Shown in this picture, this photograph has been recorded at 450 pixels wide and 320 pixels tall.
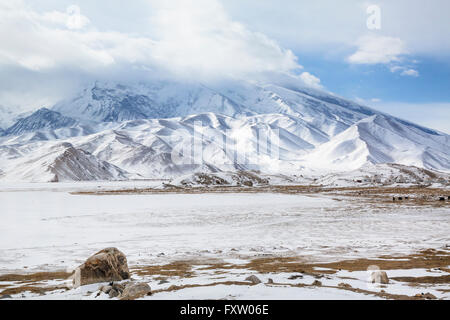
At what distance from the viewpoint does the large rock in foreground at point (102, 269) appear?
10.6m

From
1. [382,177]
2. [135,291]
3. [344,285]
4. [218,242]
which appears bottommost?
[218,242]

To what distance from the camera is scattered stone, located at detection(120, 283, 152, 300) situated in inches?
344

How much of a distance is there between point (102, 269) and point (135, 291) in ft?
7.82

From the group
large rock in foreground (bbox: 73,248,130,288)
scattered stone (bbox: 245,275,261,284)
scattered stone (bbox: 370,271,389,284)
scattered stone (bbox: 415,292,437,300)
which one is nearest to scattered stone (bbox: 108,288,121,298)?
large rock in foreground (bbox: 73,248,130,288)

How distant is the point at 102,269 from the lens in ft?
36.0

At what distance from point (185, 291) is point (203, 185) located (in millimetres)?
116238

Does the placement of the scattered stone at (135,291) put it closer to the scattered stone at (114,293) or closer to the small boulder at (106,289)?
the scattered stone at (114,293)

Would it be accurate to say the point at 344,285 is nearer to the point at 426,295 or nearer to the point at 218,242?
the point at 426,295

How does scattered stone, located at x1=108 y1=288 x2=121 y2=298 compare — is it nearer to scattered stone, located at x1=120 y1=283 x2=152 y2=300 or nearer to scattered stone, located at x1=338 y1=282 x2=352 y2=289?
scattered stone, located at x1=120 y1=283 x2=152 y2=300

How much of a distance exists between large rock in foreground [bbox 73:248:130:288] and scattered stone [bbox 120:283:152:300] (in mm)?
1940

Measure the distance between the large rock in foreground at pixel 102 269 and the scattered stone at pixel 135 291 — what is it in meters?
1.94

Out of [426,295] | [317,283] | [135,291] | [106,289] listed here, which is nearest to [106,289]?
[106,289]

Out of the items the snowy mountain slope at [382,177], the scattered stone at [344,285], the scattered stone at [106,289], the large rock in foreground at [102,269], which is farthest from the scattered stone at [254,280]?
the snowy mountain slope at [382,177]

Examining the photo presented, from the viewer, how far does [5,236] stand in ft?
73.8
